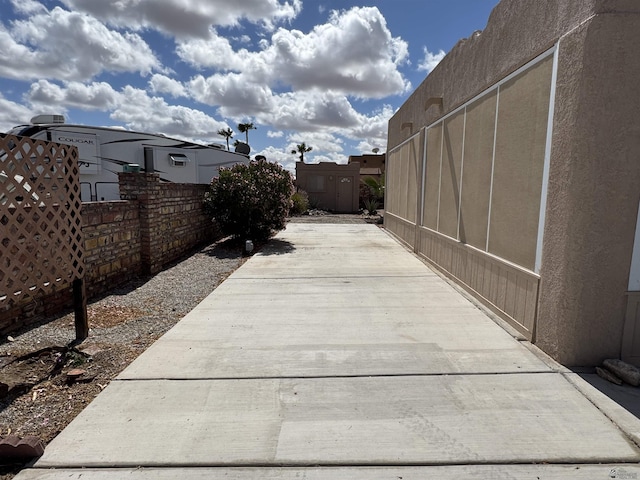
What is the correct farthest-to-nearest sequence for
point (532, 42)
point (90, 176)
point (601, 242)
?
1. point (90, 176)
2. point (532, 42)
3. point (601, 242)

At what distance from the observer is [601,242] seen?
354 centimetres

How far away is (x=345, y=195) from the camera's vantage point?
26547 millimetres

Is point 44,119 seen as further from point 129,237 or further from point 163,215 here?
point 129,237

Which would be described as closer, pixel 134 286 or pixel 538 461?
pixel 538 461

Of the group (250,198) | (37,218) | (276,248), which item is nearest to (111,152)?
(250,198)

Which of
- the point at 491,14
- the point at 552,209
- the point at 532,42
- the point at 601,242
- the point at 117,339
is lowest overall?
the point at 117,339

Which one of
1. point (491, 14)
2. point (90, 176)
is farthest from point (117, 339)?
point (90, 176)

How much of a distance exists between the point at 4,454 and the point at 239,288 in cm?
423

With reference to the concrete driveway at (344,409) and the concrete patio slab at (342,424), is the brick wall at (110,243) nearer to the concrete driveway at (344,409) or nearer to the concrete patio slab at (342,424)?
the concrete driveway at (344,409)

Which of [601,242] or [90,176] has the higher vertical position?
[90,176]

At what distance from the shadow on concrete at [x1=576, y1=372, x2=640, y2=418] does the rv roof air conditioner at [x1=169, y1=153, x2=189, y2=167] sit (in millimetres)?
14312

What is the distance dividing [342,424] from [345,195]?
79.1ft

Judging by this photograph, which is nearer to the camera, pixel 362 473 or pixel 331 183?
pixel 362 473

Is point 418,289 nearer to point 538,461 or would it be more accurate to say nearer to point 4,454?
point 538,461
